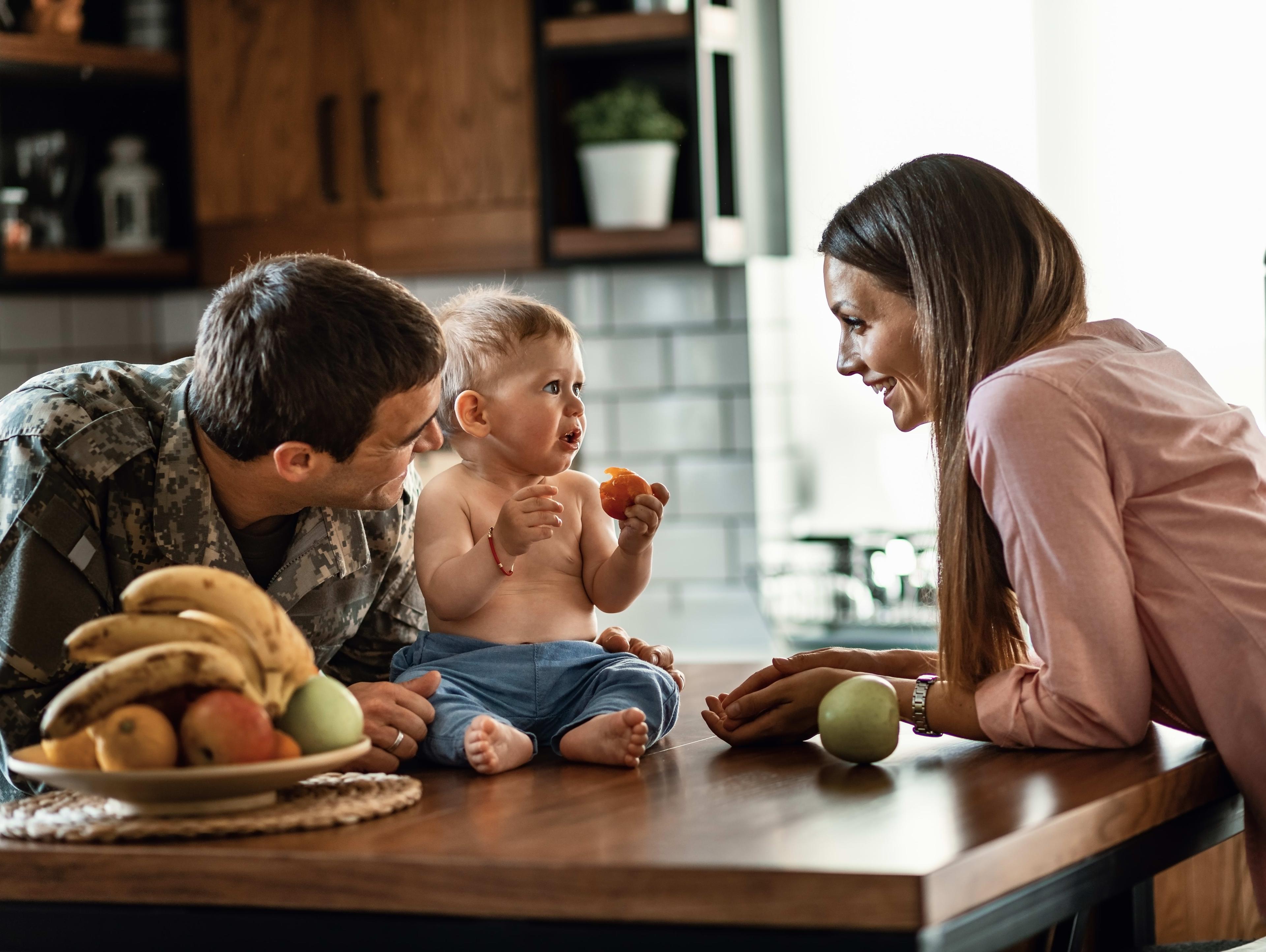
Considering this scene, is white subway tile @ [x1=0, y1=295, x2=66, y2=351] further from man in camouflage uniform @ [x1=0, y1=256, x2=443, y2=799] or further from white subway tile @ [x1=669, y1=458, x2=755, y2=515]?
man in camouflage uniform @ [x1=0, y1=256, x2=443, y2=799]

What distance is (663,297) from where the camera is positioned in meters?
3.64

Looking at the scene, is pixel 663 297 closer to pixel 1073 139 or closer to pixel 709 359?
pixel 709 359

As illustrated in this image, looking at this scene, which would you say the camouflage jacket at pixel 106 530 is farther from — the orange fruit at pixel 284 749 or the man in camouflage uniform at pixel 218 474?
the orange fruit at pixel 284 749

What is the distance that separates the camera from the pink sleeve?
54.5 inches

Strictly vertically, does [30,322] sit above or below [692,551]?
above

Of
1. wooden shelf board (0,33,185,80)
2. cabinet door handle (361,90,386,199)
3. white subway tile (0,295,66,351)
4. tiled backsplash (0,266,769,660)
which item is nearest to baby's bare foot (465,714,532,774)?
tiled backsplash (0,266,769,660)

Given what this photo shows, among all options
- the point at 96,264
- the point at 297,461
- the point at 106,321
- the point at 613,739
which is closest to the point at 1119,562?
the point at 613,739

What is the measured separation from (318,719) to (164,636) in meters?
0.14

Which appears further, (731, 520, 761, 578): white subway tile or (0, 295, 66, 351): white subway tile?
(0, 295, 66, 351): white subway tile

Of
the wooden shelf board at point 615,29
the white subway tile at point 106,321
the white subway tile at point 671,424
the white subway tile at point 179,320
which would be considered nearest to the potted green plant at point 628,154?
the wooden shelf board at point 615,29

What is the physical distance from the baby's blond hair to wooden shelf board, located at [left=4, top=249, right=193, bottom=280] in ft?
6.60

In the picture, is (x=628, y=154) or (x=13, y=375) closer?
(x=628, y=154)

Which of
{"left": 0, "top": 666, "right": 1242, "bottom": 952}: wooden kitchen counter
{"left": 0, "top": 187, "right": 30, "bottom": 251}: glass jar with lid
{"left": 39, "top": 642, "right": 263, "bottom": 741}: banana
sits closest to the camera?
{"left": 0, "top": 666, "right": 1242, "bottom": 952}: wooden kitchen counter

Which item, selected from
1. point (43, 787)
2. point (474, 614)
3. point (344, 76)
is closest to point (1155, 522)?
point (474, 614)
